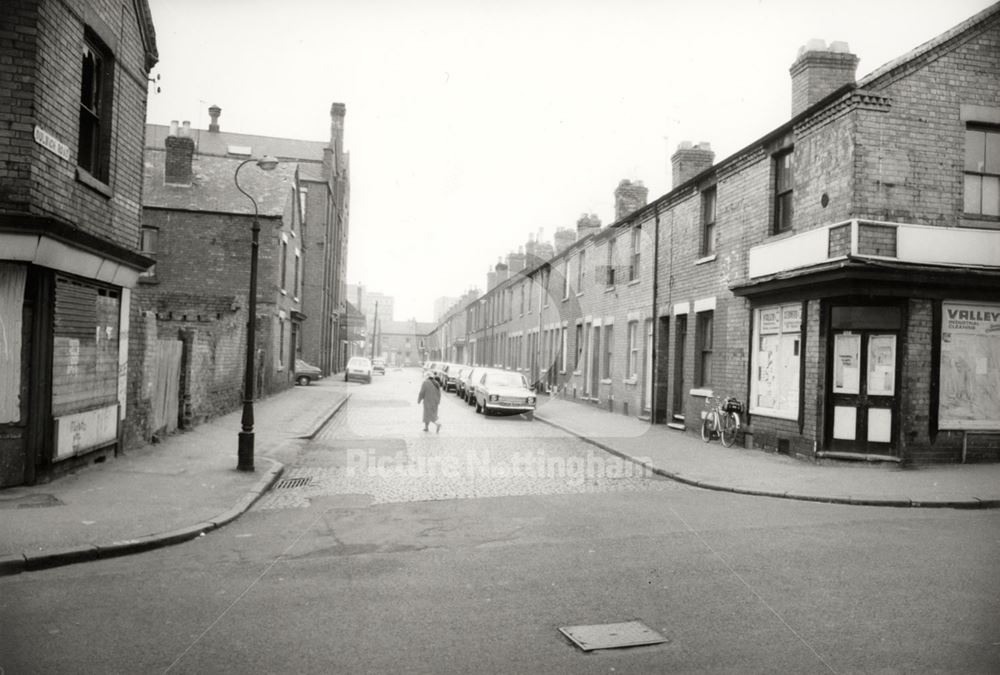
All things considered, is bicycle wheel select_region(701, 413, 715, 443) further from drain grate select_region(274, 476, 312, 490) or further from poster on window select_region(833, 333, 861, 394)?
drain grate select_region(274, 476, 312, 490)

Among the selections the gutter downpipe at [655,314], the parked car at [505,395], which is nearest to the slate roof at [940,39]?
the gutter downpipe at [655,314]

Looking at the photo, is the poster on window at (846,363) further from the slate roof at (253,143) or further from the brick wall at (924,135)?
the slate roof at (253,143)

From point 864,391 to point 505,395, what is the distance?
12193 mm

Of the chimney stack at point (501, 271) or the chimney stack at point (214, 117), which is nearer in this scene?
the chimney stack at point (501, 271)

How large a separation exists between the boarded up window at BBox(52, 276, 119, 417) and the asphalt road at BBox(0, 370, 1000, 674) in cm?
320

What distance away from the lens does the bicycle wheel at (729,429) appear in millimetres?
15398

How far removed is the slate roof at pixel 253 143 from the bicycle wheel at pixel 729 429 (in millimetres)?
50970

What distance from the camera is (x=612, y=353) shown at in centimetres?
2505

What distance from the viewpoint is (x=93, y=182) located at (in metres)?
10.7

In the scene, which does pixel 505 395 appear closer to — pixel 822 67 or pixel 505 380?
pixel 505 380

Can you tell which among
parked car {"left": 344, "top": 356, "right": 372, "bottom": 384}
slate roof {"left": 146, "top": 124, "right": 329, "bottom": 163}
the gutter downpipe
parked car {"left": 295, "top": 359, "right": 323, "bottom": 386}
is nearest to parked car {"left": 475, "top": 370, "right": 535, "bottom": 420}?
the gutter downpipe

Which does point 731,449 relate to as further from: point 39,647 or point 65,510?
point 39,647

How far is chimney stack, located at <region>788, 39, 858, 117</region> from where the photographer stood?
1450 cm

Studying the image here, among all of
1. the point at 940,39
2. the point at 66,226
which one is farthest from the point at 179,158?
the point at 940,39
